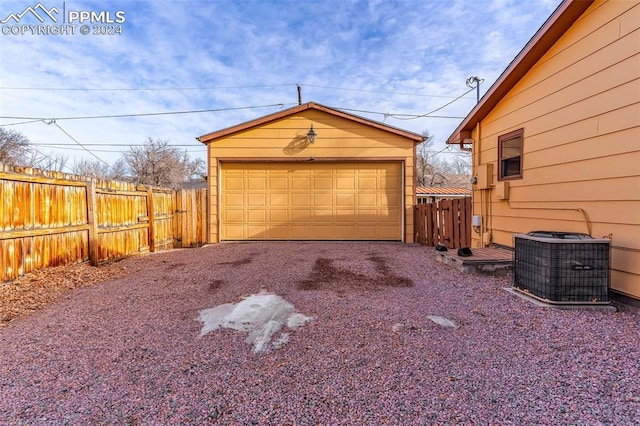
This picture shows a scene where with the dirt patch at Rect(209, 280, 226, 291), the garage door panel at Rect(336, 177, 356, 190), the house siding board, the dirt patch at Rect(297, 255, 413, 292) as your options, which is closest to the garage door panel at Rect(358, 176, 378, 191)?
the garage door panel at Rect(336, 177, 356, 190)

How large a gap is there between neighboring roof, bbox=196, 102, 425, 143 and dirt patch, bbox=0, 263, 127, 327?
4.51 m

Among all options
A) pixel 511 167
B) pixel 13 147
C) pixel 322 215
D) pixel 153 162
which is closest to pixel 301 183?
pixel 322 215

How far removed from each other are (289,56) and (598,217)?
11253 mm

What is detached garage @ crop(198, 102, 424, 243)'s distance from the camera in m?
8.53

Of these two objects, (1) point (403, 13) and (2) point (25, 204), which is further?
(1) point (403, 13)

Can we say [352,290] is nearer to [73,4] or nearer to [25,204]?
[25,204]

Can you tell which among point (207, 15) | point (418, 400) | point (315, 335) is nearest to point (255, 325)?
point (315, 335)

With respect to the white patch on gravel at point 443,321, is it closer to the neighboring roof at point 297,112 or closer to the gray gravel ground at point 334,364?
the gray gravel ground at point 334,364

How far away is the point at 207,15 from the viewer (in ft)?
25.1

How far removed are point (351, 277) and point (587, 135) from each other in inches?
135

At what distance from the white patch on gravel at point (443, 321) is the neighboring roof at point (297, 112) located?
651 cm

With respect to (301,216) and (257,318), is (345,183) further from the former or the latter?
(257,318)

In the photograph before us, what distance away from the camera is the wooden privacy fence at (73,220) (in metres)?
3.79

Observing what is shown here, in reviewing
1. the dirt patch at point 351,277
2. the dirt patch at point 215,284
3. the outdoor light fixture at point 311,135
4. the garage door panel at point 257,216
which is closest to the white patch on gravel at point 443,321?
the dirt patch at point 351,277
